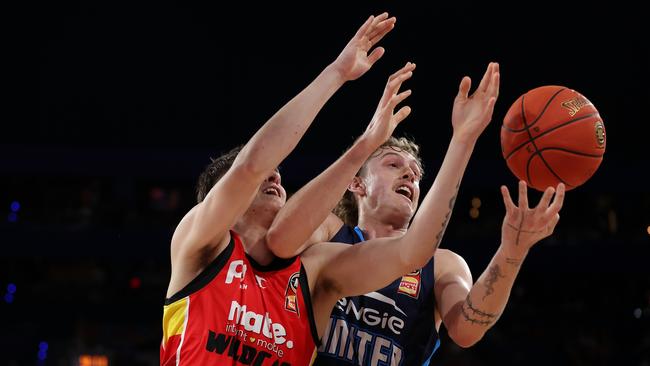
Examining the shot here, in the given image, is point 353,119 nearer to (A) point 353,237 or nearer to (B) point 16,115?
(B) point 16,115

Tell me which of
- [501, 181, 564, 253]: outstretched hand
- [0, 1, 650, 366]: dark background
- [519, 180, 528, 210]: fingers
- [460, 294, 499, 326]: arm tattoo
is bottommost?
[460, 294, 499, 326]: arm tattoo

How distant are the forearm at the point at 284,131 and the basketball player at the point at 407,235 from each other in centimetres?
40

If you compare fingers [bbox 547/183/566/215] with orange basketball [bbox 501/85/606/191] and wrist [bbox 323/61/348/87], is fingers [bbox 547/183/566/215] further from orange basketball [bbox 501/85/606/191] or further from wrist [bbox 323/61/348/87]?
wrist [bbox 323/61/348/87]

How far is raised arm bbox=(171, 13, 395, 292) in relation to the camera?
2805 millimetres

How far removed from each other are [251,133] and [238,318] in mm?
8021

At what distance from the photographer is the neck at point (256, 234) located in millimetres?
3230

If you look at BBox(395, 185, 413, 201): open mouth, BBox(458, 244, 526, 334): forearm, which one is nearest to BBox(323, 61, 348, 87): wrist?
BBox(458, 244, 526, 334): forearm

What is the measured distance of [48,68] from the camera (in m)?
10.7

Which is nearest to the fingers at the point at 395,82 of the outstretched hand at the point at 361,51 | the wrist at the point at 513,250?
the outstretched hand at the point at 361,51

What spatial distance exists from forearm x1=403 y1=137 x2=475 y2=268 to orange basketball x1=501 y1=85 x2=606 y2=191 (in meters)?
0.45

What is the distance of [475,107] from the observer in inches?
115

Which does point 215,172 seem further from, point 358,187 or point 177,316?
point 358,187

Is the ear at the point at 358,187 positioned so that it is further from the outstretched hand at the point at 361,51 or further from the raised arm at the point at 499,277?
the outstretched hand at the point at 361,51

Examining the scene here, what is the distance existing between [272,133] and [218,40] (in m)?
8.07
